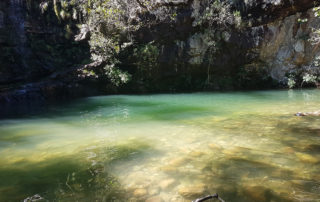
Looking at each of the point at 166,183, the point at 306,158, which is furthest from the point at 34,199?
the point at 306,158

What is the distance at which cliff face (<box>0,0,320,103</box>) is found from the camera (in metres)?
16.3

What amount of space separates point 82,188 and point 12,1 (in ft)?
64.4

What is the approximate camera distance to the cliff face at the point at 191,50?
53.5 feet

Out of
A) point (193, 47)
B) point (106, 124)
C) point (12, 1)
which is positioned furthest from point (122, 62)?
point (106, 124)

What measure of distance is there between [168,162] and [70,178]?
1.38 m

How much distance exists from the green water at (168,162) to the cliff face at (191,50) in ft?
39.5

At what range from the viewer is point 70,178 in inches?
122

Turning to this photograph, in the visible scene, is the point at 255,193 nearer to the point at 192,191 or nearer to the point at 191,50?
the point at 192,191

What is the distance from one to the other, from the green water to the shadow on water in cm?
1

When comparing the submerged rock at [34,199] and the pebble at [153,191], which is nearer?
the submerged rock at [34,199]

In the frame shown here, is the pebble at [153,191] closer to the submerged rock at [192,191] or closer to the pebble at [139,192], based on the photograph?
the pebble at [139,192]

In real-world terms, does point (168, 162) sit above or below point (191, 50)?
below

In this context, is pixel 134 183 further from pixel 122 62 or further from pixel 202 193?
pixel 122 62

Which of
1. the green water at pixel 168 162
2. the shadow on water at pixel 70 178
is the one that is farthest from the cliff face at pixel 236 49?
the shadow on water at pixel 70 178
